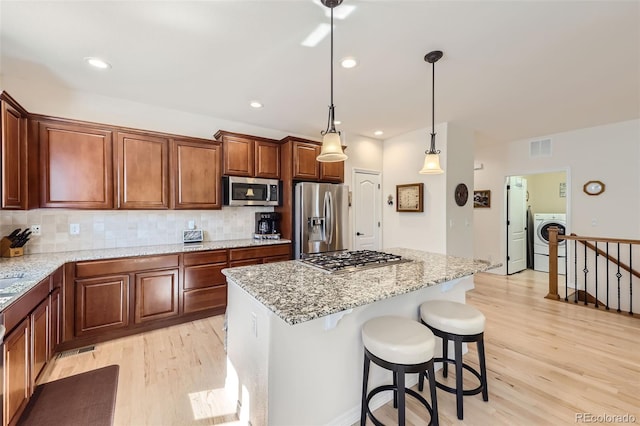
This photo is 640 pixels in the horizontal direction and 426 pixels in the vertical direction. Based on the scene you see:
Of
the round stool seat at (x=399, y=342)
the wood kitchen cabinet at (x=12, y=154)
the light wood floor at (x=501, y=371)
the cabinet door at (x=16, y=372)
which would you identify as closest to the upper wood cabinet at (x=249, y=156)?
the wood kitchen cabinet at (x=12, y=154)

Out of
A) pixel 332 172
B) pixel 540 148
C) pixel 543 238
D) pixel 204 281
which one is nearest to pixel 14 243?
pixel 204 281

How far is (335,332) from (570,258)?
5.39 meters

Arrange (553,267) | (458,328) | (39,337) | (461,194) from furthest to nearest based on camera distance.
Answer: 1. (461,194)
2. (553,267)
3. (39,337)
4. (458,328)

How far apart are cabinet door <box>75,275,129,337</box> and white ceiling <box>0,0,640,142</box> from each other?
6.54 feet

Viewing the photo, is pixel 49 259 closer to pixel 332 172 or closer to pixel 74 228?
pixel 74 228

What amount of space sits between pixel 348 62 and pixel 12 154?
2940 mm

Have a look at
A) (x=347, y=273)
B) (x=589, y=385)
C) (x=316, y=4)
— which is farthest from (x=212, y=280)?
(x=589, y=385)

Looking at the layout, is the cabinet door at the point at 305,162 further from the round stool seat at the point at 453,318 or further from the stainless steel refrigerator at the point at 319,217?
the round stool seat at the point at 453,318

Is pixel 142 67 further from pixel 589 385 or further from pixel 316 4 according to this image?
pixel 589 385

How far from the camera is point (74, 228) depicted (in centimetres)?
295

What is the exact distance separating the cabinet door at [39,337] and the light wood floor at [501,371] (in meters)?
0.26

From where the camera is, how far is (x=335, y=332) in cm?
164

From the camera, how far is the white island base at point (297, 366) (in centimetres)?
139

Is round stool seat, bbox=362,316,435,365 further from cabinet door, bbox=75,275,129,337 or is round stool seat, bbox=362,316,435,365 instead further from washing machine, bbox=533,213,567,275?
washing machine, bbox=533,213,567,275
